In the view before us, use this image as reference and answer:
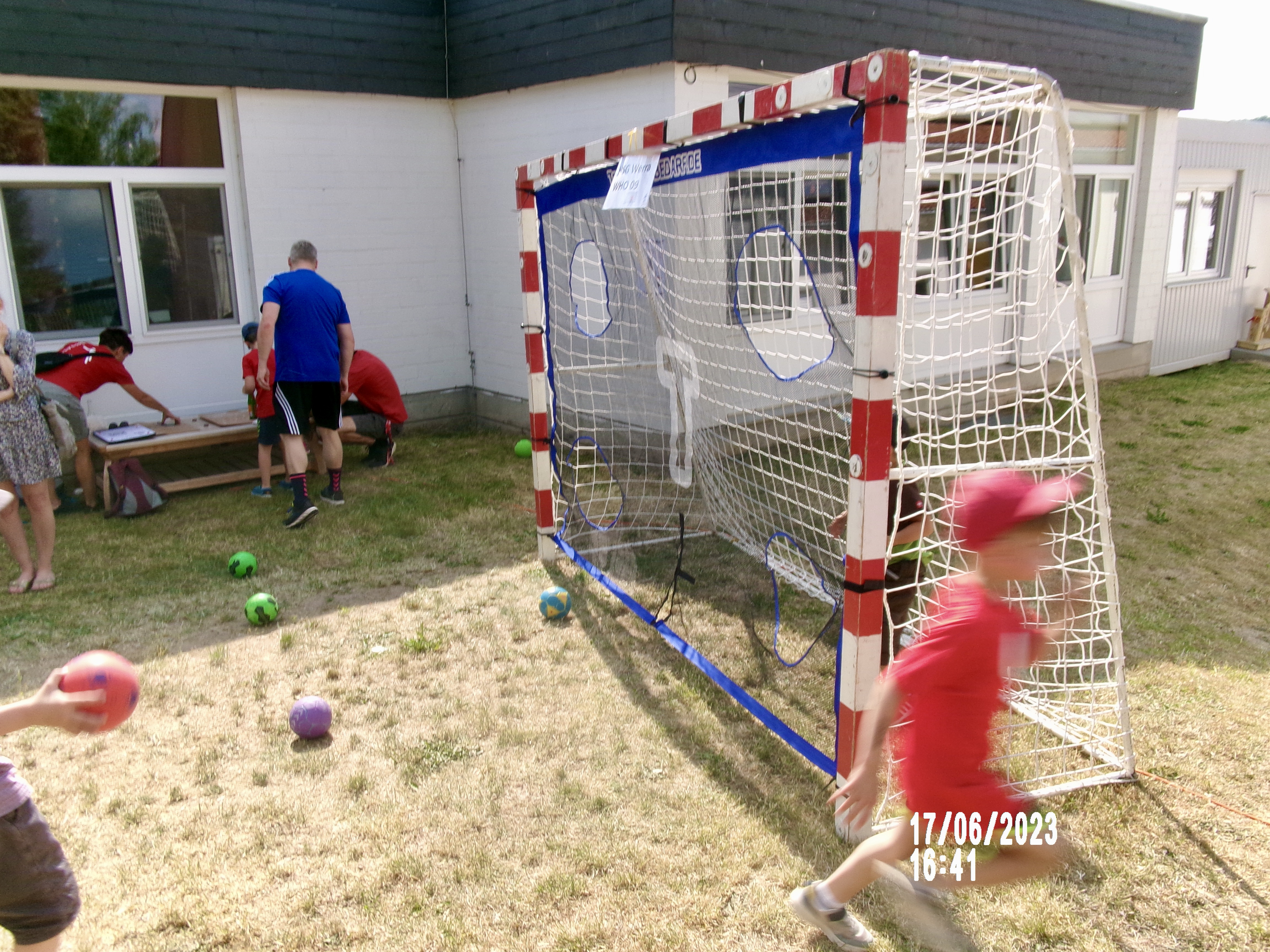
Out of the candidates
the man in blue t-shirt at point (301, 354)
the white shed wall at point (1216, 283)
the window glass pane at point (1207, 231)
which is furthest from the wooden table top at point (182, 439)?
the window glass pane at point (1207, 231)

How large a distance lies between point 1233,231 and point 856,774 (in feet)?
47.0

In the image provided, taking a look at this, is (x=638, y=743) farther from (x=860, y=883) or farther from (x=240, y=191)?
(x=240, y=191)

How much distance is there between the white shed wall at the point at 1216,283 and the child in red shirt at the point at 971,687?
12125 mm

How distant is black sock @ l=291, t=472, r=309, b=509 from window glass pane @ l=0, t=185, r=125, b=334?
2731 millimetres

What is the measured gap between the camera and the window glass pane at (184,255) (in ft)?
26.3

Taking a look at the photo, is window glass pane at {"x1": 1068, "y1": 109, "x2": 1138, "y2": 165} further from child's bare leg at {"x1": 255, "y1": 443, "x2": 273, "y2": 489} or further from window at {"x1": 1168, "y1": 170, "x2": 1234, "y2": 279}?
child's bare leg at {"x1": 255, "y1": 443, "x2": 273, "y2": 489}

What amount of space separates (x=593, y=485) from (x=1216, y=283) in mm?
11195

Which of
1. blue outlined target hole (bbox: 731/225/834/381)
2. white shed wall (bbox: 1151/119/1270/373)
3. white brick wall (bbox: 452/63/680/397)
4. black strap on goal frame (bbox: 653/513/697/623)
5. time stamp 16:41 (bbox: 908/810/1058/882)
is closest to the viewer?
time stamp 16:41 (bbox: 908/810/1058/882)

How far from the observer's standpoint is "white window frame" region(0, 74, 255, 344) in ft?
24.3

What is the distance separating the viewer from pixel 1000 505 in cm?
213

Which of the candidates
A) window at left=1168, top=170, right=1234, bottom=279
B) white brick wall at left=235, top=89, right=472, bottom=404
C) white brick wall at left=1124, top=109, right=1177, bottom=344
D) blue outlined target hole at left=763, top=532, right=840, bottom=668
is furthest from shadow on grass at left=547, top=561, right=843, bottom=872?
window at left=1168, top=170, right=1234, bottom=279

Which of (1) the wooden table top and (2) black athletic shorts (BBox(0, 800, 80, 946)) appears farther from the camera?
(1) the wooden table top

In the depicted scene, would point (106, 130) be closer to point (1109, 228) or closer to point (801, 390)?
point (801, 390)

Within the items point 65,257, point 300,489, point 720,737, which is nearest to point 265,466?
point 300,489
